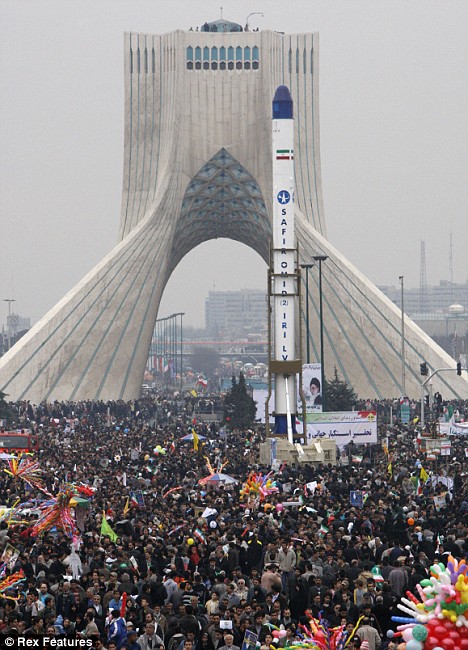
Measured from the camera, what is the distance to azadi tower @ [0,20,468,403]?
71.5 meters

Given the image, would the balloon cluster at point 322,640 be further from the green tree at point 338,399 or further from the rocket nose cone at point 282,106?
the green tree at point 338,399

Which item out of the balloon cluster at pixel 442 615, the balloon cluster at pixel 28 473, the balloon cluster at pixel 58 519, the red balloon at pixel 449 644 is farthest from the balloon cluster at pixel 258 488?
the red balloon at pixel 449 644

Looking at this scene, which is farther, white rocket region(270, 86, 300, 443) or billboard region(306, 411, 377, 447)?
white rocket region(270, 86, 300, 443)

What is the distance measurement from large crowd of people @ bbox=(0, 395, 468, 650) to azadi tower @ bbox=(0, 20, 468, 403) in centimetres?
3335

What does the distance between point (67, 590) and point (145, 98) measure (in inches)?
2726

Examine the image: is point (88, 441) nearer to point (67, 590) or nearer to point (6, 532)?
point (6, 532)

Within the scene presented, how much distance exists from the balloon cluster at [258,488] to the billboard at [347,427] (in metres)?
12.4

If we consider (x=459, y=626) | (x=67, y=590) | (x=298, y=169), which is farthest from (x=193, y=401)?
(x=459, y=626)

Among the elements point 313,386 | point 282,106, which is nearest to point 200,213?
point 313,386

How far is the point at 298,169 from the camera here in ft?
274

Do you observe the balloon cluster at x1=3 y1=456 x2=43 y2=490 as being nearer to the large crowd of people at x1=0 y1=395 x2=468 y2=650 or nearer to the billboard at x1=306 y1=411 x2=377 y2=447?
the large crowd of people at x1=0 y1=395 x2=468 y2=650

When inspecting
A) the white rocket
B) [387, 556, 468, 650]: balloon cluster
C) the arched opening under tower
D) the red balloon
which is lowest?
the red balloon

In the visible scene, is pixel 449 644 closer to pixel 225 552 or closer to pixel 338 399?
pixel 225 552

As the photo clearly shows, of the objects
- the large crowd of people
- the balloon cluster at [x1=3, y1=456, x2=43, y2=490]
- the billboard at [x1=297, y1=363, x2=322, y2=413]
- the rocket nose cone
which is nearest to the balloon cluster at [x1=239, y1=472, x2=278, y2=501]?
the large crowd of people
